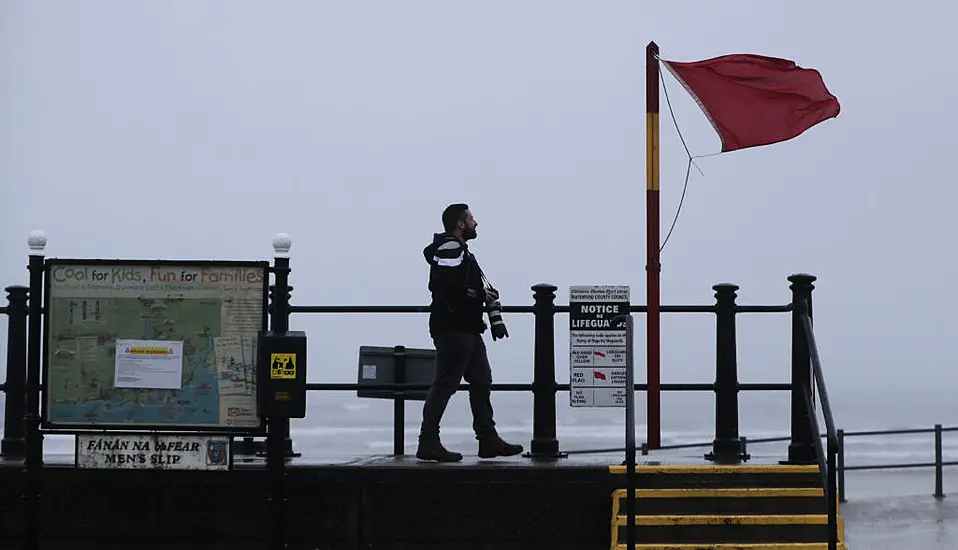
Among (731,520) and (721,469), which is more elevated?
(721,469)

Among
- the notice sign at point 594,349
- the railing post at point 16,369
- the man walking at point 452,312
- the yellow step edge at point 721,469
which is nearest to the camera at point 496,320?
the man walking at point 452,312

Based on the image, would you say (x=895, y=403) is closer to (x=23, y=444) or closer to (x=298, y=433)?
(x=298, y=433)

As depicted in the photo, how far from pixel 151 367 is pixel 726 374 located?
13.2 feet

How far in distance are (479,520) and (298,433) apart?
42.6 metres

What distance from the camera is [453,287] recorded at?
9250 millimetres

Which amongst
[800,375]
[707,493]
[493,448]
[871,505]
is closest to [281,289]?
[493,448]

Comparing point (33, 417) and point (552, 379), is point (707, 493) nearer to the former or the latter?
point (552, 379)

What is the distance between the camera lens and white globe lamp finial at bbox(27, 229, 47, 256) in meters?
8.76

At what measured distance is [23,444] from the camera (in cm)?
1024

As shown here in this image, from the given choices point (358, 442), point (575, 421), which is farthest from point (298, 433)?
point (575, 421)

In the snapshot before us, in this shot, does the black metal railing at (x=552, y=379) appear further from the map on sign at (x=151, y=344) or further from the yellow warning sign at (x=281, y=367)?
the yellow warning sign at (x=281, y=367)

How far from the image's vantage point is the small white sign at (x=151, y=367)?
8750 mm

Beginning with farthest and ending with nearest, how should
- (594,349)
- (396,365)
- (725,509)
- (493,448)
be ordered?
(396,365) → (594,349) → (493,448) → (725,509)

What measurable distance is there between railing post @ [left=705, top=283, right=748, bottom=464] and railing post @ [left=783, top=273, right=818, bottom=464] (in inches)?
17.3
